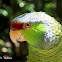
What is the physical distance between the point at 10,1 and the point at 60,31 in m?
1.20

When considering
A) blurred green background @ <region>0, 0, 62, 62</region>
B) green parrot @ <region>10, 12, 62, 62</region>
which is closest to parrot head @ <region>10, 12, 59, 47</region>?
green parrot @ <region>10, 12, 62, 62</region>

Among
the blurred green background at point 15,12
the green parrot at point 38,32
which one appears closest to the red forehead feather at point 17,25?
the green parrot at point 38,32

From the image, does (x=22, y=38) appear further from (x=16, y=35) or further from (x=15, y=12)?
(x=15, y=12)

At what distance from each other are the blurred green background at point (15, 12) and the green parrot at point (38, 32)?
86 centimetres

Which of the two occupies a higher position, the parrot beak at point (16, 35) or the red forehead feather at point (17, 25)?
the red forehead feather at point (17, 25)

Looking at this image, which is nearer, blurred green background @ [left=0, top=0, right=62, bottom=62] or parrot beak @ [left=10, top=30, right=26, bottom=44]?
parrot beak @ [left=10, top=30, right=26, bottom=44]

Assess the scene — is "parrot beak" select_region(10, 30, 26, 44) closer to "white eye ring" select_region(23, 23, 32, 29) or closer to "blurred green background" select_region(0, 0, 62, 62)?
"white eye ring" select_region(23, 23, 32, 29)

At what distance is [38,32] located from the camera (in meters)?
0.76

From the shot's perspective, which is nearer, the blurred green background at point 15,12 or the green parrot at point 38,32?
the green parrot at point 38,32

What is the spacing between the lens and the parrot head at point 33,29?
746mm

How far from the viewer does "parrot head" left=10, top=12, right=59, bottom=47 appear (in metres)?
0.75

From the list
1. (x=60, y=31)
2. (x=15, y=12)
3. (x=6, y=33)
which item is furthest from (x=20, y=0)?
(x=60, y=31)

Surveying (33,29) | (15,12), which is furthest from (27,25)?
(15,12)

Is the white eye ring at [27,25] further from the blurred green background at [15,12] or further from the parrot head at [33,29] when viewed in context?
the blurred green background at [15,12]
